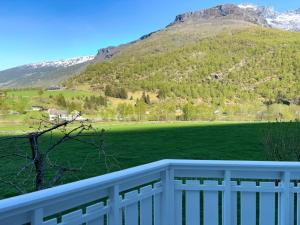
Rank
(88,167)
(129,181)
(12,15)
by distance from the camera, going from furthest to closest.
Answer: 1. (12,15)
2. (88,167)
3. (129,181)

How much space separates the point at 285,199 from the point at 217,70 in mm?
75566

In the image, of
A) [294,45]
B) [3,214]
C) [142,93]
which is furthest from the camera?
[294,45]

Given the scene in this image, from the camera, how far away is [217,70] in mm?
76438

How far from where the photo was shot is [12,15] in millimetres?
46438

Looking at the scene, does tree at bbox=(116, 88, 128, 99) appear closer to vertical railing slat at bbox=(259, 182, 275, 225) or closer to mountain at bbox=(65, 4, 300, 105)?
mountain at bbox=(65, 4, 300, 105)

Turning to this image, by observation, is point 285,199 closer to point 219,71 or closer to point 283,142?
point 283,142

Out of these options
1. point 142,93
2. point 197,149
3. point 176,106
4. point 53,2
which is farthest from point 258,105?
point 197,149

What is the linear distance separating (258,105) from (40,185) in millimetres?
65309

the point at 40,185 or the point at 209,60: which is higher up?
the point at 209,60

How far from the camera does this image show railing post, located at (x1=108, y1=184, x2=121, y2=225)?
6.20ft

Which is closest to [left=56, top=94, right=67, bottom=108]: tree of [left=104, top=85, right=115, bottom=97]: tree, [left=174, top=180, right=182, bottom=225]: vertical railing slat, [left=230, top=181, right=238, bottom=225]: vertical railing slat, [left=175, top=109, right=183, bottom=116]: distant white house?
[left=104, top=85, right=115, bottom=97]: tree

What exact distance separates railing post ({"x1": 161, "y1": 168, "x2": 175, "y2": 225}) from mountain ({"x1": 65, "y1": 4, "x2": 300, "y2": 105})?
6360cm

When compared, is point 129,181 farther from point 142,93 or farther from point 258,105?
point 142,93

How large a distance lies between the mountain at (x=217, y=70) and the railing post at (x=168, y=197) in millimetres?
63603
